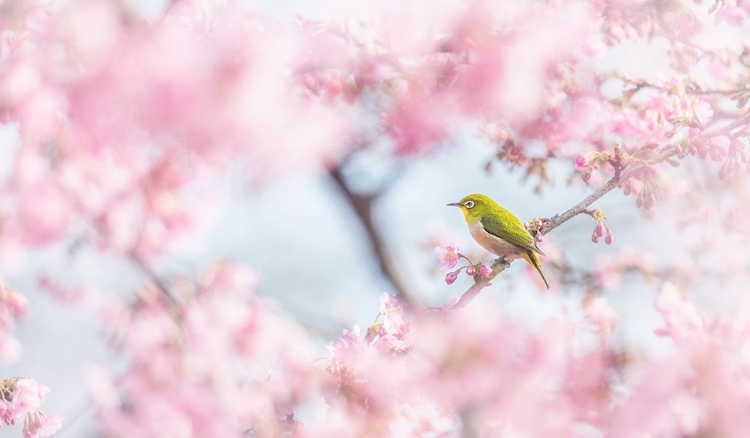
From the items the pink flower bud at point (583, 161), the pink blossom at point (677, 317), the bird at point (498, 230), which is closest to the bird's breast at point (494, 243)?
the bird at point (498, 230)

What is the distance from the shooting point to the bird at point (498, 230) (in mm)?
4550

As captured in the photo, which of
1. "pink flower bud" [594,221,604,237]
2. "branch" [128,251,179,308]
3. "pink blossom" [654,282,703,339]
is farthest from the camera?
"pink flower bud" [594,221,604,237]

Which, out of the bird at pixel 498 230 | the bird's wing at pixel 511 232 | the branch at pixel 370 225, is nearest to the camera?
the branch at pixel 370 225

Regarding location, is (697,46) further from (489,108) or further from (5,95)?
(5,95)

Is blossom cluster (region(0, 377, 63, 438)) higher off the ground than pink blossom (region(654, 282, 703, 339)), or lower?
higher

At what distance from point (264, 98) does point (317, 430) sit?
2.26 m

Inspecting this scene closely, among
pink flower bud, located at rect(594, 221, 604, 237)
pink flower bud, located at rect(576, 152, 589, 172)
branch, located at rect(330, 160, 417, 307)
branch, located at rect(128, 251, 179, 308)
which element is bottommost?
pink flower bud, located at rect(594, 221, 604, 237)

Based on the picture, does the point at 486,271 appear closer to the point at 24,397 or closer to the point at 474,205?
the point at 474,205

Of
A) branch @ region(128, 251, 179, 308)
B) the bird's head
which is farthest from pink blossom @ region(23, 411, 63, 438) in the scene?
the bird's head

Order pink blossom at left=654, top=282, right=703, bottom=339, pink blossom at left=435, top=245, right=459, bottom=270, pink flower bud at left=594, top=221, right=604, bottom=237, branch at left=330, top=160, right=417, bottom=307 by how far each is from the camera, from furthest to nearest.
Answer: pink blossom at left=435, top=245, right=459, bottom=270 < pink flower bud at left=594, top=221, right=604, bottom=237 < pink blossom at left=654, top=282, right=703, bottom=339 < branch at left=330, top=160, right=417, bottom=307

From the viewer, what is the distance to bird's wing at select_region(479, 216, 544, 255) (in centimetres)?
437

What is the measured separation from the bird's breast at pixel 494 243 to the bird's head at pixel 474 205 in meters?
0.09

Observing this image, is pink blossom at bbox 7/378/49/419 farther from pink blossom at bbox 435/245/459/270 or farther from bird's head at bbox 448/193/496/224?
bird's head at bbox 448/193/496/224

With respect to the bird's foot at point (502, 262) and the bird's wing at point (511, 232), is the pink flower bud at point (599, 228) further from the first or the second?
the bird's foot at point (502, 262)
